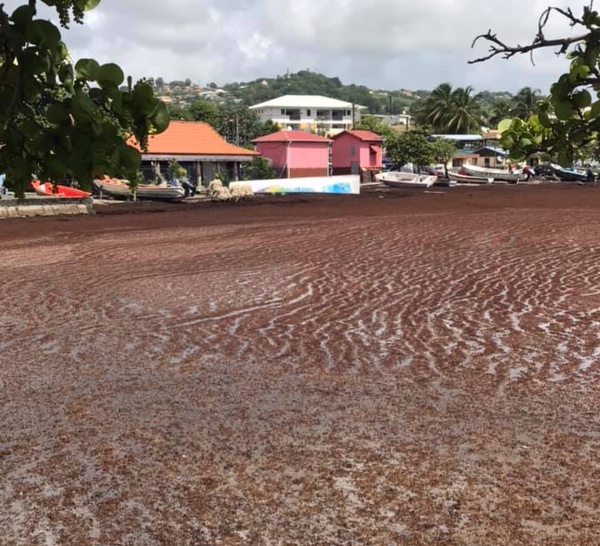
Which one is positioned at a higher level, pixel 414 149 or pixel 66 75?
pixel 414 149

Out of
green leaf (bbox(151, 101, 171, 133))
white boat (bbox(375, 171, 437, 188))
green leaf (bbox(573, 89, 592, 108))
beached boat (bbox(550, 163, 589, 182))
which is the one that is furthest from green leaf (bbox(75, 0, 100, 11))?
beached boat (bbox(550, 163, 589, 182))

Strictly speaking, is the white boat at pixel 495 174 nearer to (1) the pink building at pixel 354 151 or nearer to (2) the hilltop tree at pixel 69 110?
(1) the pink building at pixel 354 151

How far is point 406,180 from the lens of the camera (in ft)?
159

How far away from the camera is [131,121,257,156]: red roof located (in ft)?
129

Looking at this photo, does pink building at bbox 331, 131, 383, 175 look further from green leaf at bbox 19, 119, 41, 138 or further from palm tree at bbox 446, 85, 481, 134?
green leaf at bbox 19, 119, 41, 138

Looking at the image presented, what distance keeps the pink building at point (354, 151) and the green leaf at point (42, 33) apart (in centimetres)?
5548

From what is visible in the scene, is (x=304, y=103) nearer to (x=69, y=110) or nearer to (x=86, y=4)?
(x=86, y=4)

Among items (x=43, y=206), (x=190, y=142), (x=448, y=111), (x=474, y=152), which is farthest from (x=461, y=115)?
(x=43, y=206)

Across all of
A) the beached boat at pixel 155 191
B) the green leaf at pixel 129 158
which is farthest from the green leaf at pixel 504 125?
the beached boat at pixel 155 191

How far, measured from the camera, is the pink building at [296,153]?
50.8 meters

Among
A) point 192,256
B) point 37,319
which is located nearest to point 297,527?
point 37,319

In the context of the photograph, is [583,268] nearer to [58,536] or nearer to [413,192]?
[58,536]

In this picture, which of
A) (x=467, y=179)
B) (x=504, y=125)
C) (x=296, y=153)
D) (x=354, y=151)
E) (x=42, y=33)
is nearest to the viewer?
(x=42, y=33)

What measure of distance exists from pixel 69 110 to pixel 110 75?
177 mm
